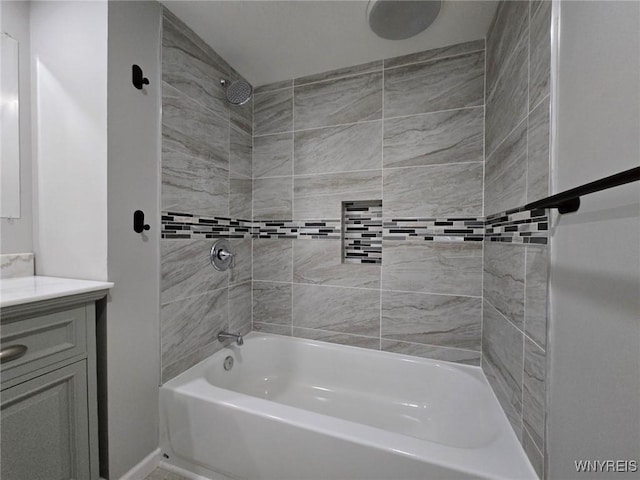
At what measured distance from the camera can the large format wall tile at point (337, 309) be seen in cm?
180

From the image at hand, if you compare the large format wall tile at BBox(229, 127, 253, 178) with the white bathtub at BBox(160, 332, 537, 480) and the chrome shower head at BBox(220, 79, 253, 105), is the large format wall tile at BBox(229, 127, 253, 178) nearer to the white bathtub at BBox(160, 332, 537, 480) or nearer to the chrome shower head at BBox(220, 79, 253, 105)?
the chrome shower head at BBox(220, 79, 253, 105)


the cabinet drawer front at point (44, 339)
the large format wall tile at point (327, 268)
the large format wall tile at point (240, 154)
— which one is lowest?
the cabinet drawer front at point (44, 339)

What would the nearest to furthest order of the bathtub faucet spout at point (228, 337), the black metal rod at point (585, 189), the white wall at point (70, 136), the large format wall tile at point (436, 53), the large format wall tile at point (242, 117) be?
the black metal rod at point (585, 189), the white wall at point (70, 136), the large format wall tile at point (436, 53), the bathtub faucet spout at point (228, 337), the large format wall tile at point (242, 117)

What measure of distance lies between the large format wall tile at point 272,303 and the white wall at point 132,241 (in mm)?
814

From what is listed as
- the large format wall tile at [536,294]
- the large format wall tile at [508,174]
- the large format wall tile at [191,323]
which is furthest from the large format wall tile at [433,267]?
the large format wall tile at [191,323]

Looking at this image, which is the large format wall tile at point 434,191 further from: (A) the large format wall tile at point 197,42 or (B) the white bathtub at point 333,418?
(A) the large format wall tile at point 197,42

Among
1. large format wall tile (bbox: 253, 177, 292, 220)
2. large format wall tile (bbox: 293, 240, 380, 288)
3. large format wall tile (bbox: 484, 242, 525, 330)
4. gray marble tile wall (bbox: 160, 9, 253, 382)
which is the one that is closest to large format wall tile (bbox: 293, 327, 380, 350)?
large format wall tile (bbox: 293, 240, 380, 288)

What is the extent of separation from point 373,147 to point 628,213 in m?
1.37

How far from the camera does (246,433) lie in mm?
1146

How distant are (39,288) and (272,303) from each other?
4.23 feet

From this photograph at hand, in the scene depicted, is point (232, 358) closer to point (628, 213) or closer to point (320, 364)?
point (320, 364)

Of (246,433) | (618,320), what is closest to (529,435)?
(618,320)

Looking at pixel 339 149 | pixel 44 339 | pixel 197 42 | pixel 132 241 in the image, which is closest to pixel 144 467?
pixel 44 339

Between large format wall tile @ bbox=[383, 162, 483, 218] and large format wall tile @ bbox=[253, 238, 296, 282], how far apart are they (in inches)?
30.8
